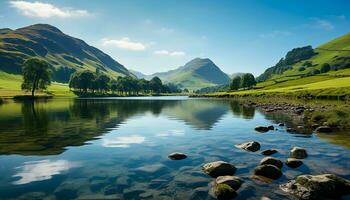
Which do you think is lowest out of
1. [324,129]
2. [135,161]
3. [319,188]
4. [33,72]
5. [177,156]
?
[135,161]

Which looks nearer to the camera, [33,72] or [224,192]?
[224,192]

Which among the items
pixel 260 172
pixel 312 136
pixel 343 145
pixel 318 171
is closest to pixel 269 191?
pixel 260 172

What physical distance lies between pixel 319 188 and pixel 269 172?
13.8 ft

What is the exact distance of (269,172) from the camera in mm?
20734

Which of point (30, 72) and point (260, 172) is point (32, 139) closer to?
point (260, 172)

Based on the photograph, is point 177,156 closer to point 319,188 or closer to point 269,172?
point 269,172

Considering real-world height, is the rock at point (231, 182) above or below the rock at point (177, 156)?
above

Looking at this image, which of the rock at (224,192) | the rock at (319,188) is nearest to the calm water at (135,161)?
the rock at (224,192)

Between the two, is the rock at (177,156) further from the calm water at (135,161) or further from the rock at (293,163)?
the rock at (293,163)

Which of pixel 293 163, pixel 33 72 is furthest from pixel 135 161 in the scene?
pixel 33 72

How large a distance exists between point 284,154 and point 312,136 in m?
11.5

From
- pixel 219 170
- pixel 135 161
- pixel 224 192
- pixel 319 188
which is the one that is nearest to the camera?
pixel 319 188

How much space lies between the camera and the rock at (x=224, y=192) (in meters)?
16.9

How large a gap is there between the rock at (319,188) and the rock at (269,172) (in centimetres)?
229
